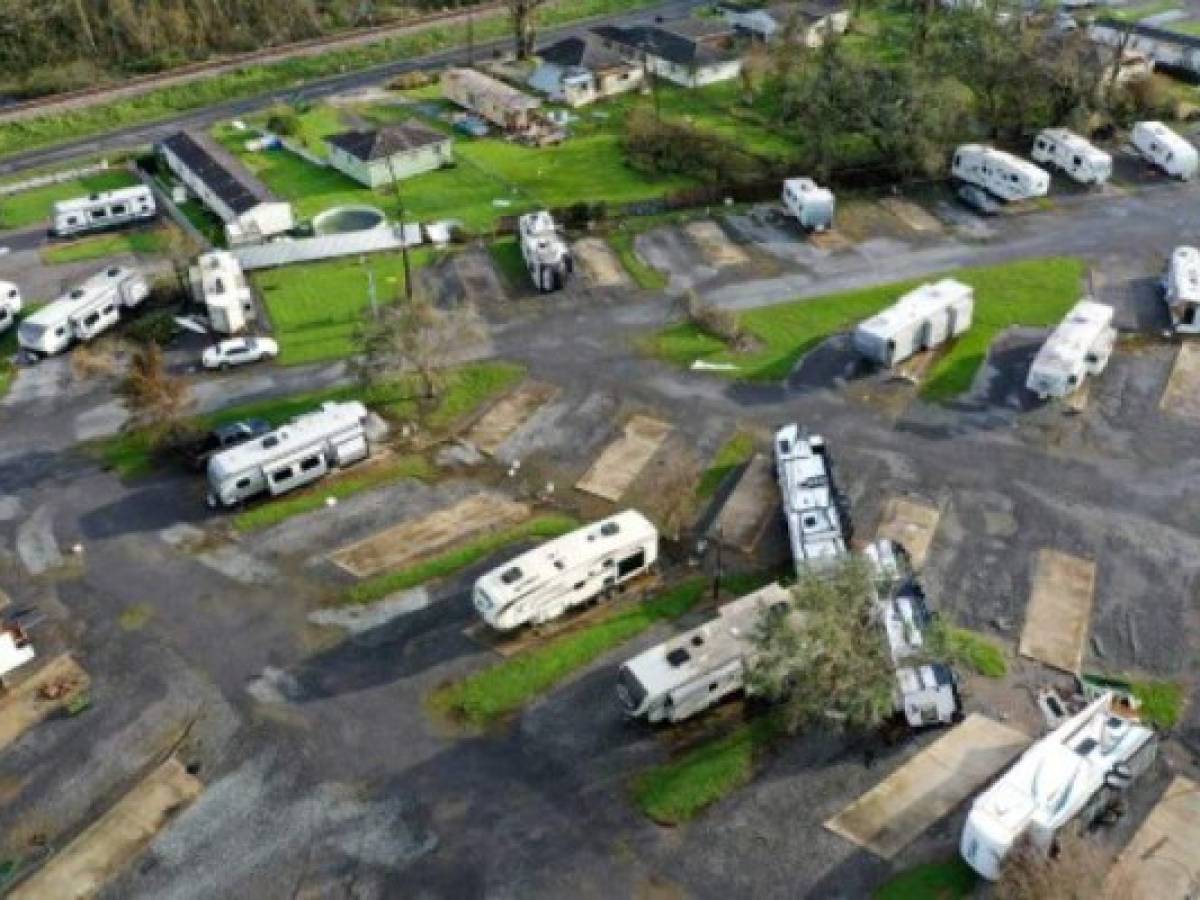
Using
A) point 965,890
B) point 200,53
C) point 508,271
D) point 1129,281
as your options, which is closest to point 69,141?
point 200,53

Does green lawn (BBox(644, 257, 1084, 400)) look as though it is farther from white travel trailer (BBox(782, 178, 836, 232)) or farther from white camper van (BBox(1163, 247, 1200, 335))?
white travel trailer (BBox(782, 178, 836, 232))

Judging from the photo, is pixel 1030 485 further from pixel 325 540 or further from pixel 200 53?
pixel 200 53


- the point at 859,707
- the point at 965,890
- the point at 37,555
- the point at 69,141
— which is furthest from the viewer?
the point at 69,141

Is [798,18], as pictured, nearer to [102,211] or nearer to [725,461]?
[725,461]

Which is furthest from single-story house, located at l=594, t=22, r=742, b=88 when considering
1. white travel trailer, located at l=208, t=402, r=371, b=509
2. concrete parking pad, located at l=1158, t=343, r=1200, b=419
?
white travel trailer, located at l=208, t=402, r=371, b=509

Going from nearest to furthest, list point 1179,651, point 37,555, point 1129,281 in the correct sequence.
A: point 1179,651, point 37,555, point 1129,281

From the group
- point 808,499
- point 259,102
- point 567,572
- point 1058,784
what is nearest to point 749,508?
point 808,499

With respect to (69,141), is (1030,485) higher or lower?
lower
